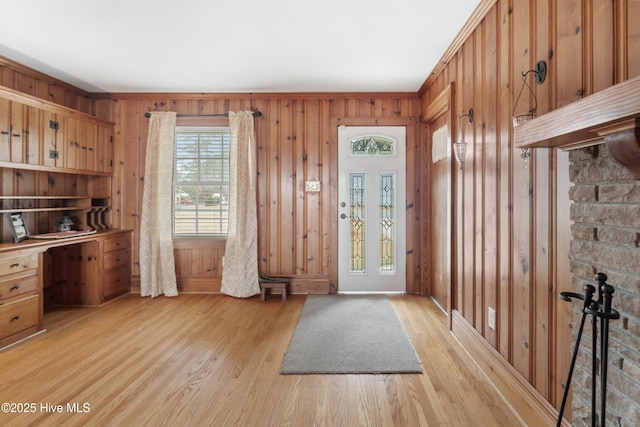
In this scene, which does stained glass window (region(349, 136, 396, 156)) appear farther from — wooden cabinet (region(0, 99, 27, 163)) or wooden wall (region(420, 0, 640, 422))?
wooden cabinet (region(0, 99, 27, 163))

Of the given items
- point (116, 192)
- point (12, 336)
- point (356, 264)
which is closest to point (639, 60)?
point (356, 264)

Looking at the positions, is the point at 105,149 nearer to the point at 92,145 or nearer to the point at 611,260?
the point at 92,145

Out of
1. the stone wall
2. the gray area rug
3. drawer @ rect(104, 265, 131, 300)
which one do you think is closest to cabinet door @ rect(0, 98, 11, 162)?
drawer @ rect(104, 265, 131, 300)

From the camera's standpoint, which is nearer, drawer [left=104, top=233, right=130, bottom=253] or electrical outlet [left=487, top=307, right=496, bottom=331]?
electrical outlet [left=487, top=307, right=496, bottom=331]

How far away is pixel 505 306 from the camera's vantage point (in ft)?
6.66

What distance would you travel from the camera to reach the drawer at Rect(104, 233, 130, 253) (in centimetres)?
374

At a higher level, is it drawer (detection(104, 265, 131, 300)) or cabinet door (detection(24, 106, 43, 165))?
cabinet door (detection(24, 106, 43, 165))

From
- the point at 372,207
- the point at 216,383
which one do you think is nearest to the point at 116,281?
the point at 216,383

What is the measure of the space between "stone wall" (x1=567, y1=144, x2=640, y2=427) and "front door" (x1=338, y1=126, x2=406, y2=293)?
265 cm

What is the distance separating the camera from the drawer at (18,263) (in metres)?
2.60

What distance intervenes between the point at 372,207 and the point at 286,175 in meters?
1.15

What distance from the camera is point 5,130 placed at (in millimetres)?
2855

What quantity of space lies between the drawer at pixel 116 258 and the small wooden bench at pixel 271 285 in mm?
1710

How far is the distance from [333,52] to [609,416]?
9.84 ft
